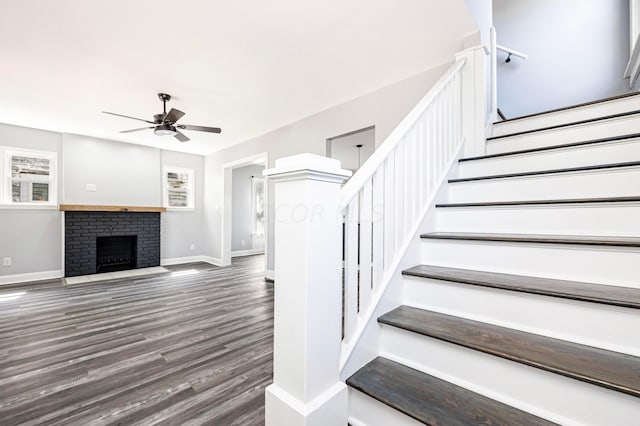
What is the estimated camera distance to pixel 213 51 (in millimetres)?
2508

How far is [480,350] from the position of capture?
3.25ft

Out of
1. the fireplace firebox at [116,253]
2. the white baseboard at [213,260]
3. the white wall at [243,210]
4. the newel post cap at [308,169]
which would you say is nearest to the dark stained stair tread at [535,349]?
the newel post cap at [308,169]

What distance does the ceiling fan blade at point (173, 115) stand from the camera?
307cm

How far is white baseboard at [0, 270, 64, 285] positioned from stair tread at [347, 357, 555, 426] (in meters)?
5.87

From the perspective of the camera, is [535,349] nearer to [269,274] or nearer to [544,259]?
[544,259]

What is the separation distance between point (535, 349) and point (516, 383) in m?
0.13

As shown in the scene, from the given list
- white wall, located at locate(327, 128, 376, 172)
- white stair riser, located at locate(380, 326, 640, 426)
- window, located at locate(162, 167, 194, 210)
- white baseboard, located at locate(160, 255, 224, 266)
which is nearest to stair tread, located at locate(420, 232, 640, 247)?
white stair riser, located at locate(380, 326, 640, 426)

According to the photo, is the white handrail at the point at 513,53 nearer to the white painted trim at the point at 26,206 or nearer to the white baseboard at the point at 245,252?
the white baseboard at the point at 245,252

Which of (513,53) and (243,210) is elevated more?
(513,53)

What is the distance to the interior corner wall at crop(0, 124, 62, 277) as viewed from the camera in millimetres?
4355

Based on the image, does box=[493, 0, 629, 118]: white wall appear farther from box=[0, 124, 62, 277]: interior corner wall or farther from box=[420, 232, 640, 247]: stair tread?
box=[0, 124, 62, 277]: interior corner wall

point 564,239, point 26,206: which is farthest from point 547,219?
point 26,206

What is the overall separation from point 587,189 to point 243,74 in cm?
298

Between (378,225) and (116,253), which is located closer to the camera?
(378,225)
